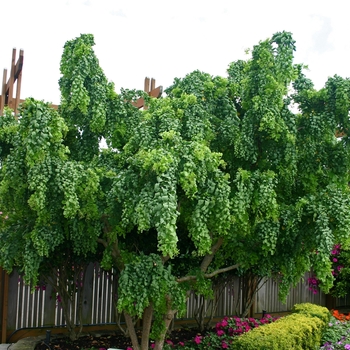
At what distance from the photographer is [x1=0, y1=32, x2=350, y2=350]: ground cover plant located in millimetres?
3773

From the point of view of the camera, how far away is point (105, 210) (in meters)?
4.25

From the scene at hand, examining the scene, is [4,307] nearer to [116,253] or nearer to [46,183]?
[116,253]

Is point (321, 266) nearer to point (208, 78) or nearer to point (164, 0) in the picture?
point (208, 78)

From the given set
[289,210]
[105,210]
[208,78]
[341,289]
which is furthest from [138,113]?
[341,289]

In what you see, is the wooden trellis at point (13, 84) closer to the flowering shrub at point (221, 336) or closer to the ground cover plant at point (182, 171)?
the ground cover plant at point (182, 171)

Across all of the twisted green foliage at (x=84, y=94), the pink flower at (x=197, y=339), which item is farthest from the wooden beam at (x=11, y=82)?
the pink flower at (x=197, y=339)

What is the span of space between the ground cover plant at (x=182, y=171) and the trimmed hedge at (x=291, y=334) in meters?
0.70

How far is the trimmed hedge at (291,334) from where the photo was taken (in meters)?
4.79

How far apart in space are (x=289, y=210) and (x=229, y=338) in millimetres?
2730

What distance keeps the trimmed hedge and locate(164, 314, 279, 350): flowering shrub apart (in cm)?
82

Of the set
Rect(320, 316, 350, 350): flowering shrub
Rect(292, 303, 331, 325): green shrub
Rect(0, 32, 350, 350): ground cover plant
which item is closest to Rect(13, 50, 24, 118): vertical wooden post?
Rect(0, 32, 350, 350): ground cover plant

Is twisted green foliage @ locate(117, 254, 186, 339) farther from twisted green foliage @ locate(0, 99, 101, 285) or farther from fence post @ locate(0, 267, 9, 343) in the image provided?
fence post @ locate(0, 267, 9, 343)

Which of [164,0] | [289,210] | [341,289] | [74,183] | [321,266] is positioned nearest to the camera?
[74,183]

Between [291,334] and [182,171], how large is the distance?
2.77 m
